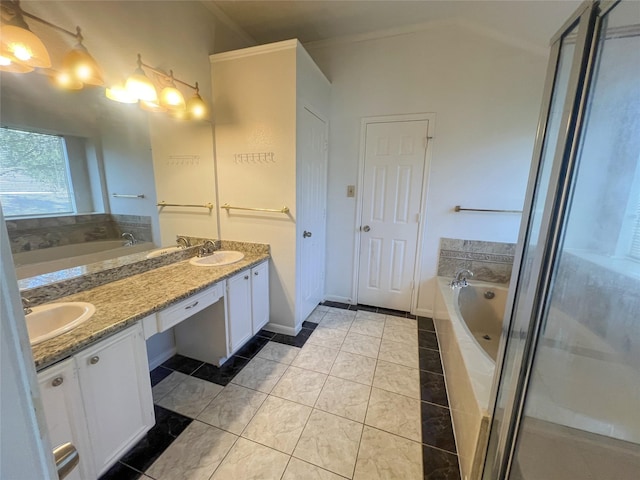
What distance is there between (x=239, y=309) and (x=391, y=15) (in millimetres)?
2736

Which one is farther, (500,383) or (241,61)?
(241,61)

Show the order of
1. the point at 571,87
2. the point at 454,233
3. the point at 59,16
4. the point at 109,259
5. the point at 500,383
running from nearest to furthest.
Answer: the point at 571,87, the point at 500,383, the point at 59,16, the point at 109,259, the point at 454,233

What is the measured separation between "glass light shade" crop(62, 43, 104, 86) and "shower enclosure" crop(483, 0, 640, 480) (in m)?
1.94

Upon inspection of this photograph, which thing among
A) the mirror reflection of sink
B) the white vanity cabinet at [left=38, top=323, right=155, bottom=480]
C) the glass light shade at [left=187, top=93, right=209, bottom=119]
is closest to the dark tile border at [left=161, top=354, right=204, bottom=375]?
the white vanity cabinet at [left=38, top=323, right=155, bottom=480]

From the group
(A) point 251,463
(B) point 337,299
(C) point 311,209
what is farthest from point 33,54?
(B) point 337,299

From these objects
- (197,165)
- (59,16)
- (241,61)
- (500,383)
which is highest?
(241,61)

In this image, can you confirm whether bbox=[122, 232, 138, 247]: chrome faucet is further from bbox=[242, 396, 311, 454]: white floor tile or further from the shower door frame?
the shower door frame

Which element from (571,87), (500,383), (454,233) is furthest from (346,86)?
(500,383)

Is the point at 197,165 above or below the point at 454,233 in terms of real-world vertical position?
above

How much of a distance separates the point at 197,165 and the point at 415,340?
2.47 meters

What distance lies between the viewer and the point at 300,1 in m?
2.04

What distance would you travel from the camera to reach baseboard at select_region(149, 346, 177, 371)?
1936 mm

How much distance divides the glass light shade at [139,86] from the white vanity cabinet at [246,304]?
4.11 feet

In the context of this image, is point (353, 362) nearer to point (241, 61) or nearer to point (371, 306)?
point (371, 306)
